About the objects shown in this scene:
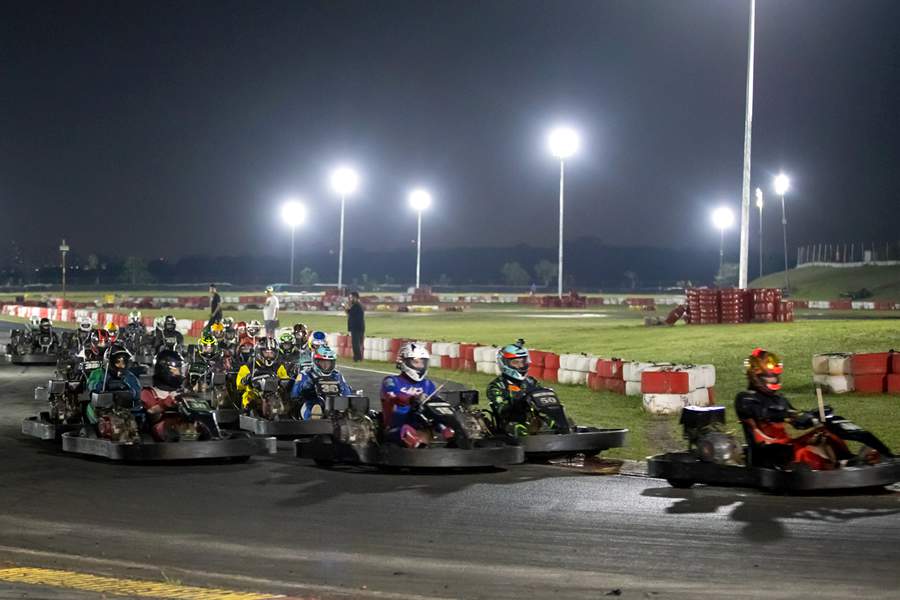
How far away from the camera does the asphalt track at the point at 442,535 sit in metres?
6.56

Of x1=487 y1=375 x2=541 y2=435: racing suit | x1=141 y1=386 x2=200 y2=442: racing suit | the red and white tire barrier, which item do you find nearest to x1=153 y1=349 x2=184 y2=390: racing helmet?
x1=141 y1=386 x2=200 y2=442: racing suit

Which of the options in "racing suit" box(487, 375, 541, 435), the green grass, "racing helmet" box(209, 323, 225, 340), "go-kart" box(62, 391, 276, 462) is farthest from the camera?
the green grass

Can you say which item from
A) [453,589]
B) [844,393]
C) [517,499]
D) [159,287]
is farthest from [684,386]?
[159,287]

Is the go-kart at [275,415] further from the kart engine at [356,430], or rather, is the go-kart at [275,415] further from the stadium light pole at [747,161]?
the stadium light pole at [747,161]

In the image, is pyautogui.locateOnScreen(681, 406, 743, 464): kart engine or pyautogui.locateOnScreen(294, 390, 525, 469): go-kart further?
pyautogui.locateOnScreen(294, 390, 525, 469): go-kart

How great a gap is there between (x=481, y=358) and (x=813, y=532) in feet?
53.0

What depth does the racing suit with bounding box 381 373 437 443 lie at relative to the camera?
1119 centimetres

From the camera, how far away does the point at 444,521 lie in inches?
332

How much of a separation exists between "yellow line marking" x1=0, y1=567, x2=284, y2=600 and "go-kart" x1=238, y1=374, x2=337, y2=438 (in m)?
6.98

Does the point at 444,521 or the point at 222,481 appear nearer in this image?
the point at 444,521

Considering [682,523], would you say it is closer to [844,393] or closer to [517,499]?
[517,499]

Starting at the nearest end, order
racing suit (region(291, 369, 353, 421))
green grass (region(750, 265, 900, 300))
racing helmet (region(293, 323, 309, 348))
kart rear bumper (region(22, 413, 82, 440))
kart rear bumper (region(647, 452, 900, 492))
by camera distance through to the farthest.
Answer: kart rear bumper (region(647, 452, 900, 492)), kart rear bumper (region(22, 413, 82, 440)), racing suit (region(291, 369, 353, 421)), racing helmet (region(293, 323, 309, 348)), green grass (region(750, 265, 900, 300))

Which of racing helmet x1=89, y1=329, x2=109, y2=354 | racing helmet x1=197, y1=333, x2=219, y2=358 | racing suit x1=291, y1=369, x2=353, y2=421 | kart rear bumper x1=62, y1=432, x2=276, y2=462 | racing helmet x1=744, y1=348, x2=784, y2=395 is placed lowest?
kart rear bumper x1=62, y1=432, x2=276, y2=462

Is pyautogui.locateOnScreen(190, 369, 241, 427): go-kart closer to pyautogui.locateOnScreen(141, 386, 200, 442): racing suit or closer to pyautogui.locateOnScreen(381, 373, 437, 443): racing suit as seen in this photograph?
pyautogui.locateOnScreen(141, 386, 200, 442): racing suit
